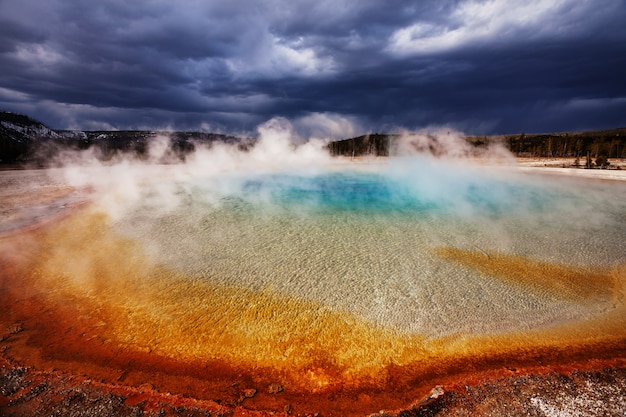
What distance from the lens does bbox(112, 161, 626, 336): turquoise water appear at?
227 inches

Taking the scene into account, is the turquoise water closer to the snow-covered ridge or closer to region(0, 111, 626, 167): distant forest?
region(0, 111, 626, 167): distant forest

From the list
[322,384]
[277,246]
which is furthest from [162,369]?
[277,246]

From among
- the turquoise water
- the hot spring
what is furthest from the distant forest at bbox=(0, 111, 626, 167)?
the hot spring

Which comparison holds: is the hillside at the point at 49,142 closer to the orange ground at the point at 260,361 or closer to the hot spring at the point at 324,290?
the hot spring at the point at 324,290

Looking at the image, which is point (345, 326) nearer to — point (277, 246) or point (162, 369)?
point (162, 369)

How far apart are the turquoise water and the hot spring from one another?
0.04 m

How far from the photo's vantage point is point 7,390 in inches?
151

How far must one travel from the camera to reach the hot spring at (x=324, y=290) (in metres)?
4.61

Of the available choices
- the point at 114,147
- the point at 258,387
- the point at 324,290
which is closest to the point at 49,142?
the point at 114,147

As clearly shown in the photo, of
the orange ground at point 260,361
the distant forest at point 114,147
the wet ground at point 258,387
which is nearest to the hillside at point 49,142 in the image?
the distant forest at point 114,147

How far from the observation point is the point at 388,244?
27.9ft

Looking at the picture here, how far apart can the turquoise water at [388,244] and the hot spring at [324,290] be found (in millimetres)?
44

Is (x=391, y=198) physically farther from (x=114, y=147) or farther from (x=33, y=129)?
(x=33, y=129)

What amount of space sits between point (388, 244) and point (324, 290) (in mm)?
2896
